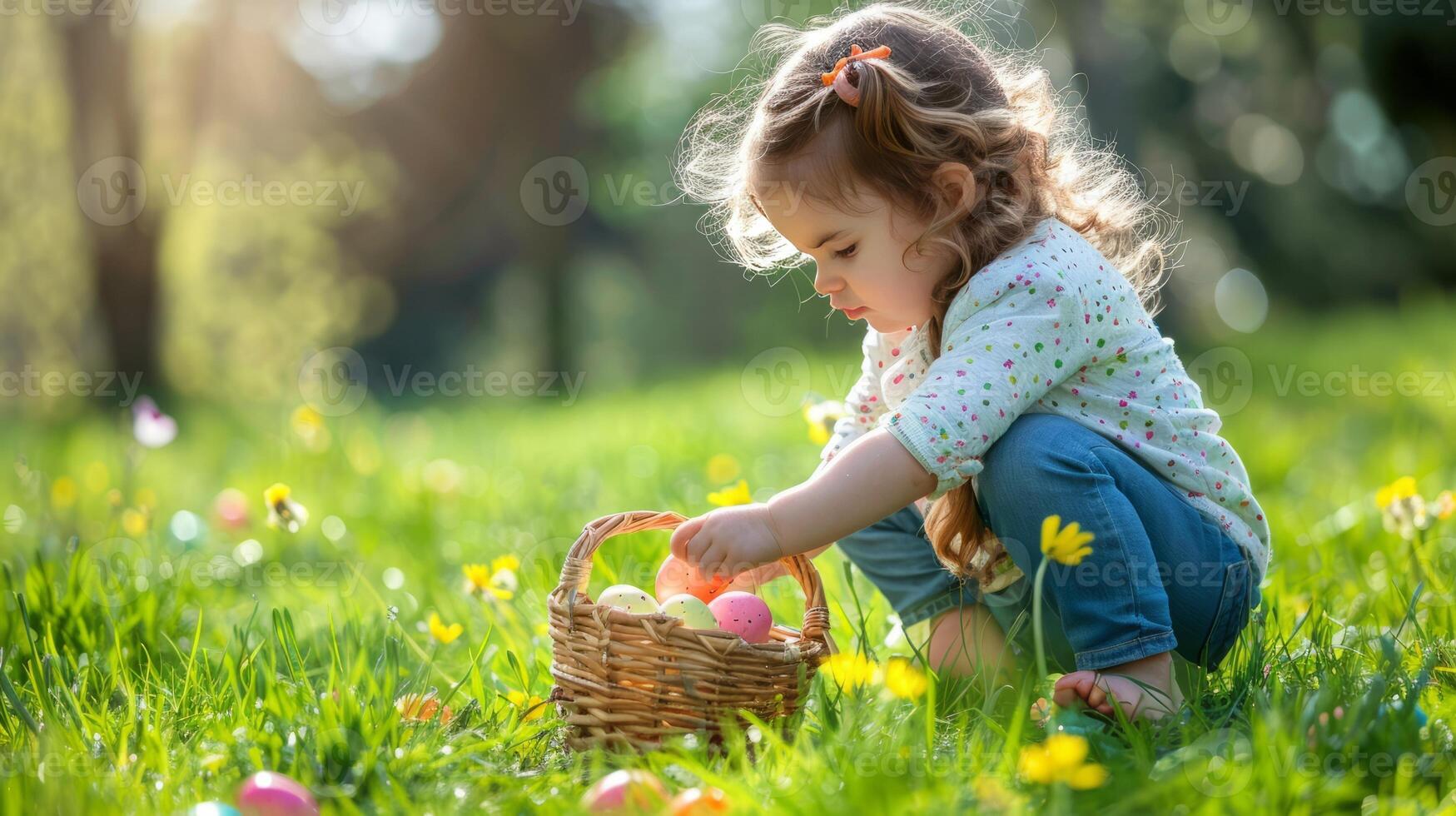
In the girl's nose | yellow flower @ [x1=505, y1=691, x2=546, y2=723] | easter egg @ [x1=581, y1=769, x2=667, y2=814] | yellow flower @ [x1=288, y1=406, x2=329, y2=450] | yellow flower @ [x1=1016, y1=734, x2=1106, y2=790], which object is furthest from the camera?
yellow flower @ [x1=288, y1=406, x2=329, y2=450]

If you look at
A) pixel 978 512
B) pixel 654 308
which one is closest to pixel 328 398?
pixel 978 512

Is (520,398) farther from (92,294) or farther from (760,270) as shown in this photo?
(760,270)

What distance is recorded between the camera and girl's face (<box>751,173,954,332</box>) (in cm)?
167

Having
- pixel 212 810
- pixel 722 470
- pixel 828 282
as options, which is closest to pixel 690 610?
pixel 828 282

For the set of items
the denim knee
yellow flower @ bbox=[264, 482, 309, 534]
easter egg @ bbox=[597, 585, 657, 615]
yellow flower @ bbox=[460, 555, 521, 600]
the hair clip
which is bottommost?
yellow flower @ bbox=[460, 555, 521, 600]

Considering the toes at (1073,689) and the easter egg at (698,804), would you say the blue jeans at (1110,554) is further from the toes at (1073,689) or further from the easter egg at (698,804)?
the easter egg at (698,804)

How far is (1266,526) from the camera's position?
176 cm

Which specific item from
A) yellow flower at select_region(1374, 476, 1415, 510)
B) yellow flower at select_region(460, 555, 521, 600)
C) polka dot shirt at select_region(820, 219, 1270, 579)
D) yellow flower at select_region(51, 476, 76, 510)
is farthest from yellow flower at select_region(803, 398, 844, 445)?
yellow flower at select_region(51, 476, 76, 510)

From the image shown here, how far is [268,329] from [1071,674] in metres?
9.73

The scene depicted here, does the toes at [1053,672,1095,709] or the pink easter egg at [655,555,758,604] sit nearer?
the toes at [1053,672,1095,709]

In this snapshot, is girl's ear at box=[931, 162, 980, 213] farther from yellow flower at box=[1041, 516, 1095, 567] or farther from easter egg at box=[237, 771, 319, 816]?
easter egg at box=[237, 771, 319, 816]

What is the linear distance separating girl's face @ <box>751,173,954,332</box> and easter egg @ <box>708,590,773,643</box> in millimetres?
468

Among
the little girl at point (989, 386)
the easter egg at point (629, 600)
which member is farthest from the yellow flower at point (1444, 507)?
the easter egg at point (629, 600)

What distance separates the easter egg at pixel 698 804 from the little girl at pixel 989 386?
36 centimetres
